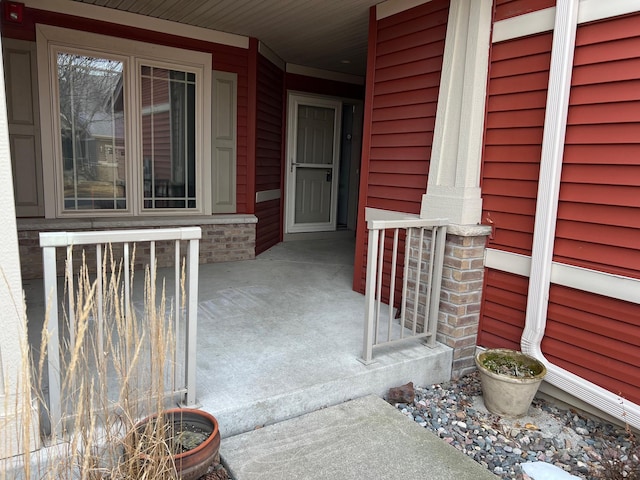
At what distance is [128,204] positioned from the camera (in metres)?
4.42

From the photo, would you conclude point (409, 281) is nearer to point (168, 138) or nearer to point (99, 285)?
point (99, 285)

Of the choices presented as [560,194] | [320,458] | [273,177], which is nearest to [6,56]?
[273,177]

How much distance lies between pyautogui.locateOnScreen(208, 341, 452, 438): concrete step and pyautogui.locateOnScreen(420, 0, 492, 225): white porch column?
0.92 meters

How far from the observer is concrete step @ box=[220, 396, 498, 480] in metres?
1.89

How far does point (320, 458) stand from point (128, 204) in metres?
3.36

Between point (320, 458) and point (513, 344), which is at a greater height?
point (513, 344)

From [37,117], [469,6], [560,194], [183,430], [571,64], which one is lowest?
[183,430]

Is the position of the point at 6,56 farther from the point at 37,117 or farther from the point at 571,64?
the point at 571,64

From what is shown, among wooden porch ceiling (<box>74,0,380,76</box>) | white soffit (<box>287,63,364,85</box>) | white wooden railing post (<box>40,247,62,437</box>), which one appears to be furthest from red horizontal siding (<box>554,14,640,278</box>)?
white soffit (<box>287,63,364,85</box>)

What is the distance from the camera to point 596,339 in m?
2.45

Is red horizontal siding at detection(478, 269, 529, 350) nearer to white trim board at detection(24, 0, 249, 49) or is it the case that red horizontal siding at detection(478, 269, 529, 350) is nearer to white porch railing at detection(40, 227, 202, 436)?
white porch railing at detection(40, 227, 202, 436)

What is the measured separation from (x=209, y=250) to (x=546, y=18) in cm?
371

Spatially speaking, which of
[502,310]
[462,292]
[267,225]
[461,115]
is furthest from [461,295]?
[267,225]

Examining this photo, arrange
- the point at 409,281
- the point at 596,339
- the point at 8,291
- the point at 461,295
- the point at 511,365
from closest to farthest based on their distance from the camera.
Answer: the point at 8,291, the point at 596,339, the point at 511,365, the point at 461,295, the point at 409,281
